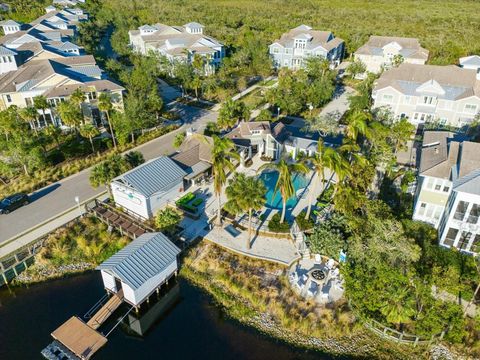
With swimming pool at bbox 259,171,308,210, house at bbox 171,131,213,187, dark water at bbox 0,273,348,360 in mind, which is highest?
house at bbox 171,131,213,187

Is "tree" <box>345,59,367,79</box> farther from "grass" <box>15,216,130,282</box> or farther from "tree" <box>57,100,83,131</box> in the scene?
"grass" <box>15,216,130,282</box>

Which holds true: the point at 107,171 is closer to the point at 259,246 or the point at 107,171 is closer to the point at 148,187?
the point at 148,187

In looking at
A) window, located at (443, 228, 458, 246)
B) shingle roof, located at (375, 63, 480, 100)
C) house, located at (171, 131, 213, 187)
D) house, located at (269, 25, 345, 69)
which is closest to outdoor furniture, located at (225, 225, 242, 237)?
house, located at (171, 131, 213, 187)

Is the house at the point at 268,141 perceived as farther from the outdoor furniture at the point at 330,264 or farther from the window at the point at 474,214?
the window at the point at 474,214

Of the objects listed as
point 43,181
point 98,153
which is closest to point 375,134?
point 98,153

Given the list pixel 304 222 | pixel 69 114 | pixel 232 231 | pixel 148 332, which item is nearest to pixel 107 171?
pixel 69 114

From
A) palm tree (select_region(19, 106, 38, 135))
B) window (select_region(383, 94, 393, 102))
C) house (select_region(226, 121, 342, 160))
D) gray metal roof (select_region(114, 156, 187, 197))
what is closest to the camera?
gray metal roof (select_region(114, 156, 187, 197))

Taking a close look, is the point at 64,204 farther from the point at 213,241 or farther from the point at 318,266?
the point at 318,266

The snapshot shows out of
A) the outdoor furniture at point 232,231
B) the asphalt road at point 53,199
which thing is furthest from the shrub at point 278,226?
the asphalt road at point 53,199
